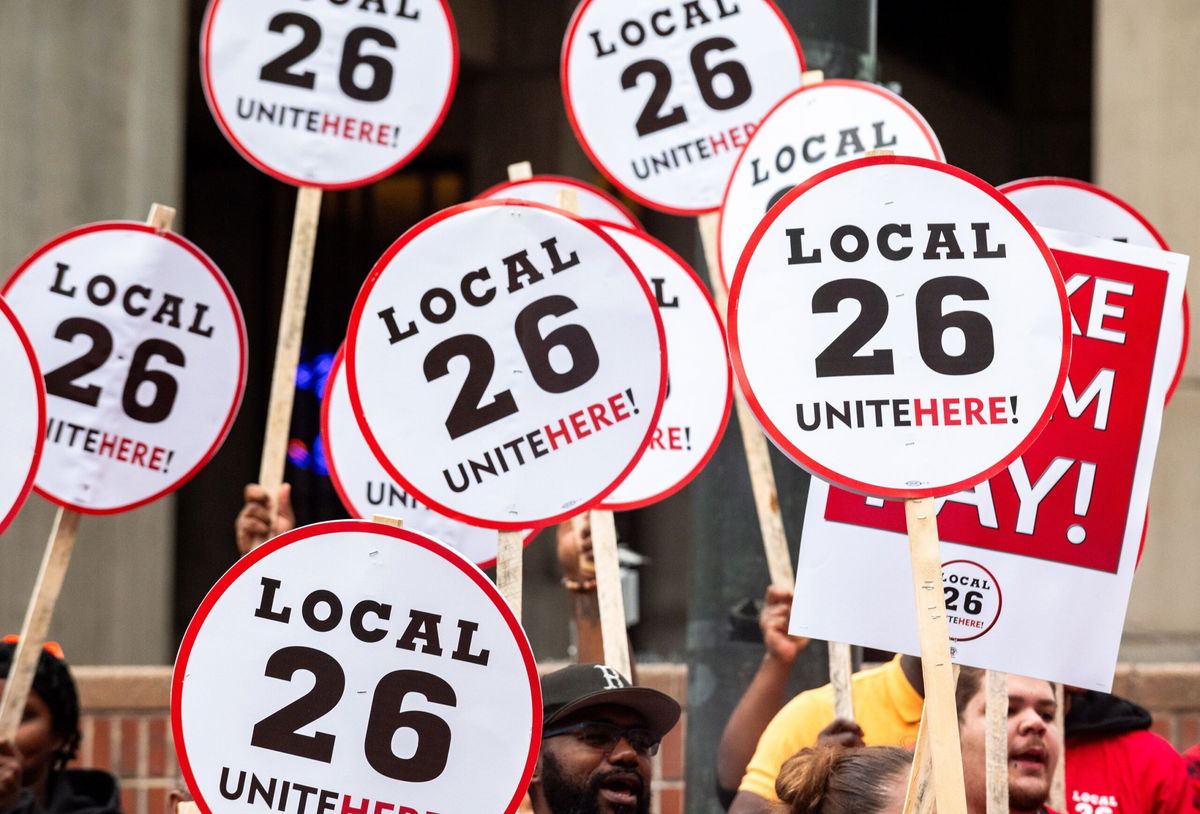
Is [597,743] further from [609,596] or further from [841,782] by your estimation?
[841,782]

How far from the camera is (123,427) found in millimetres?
4746

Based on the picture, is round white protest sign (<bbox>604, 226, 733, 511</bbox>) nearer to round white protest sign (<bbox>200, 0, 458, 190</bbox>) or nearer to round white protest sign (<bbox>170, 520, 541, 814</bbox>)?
round white protest sign (<bbox>200, 0, 458, 190</bbox>)

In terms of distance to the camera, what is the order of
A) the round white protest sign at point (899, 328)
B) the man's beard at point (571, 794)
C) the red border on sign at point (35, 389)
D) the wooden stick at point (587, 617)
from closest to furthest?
1. the round white protest sign at point (899, 328)
2. the man's beard at point (571, 794)
3. the red border on sign at point (35, 389)
4. the wooden stick at point (587, 617)

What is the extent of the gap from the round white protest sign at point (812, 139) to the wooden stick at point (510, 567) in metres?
1.16

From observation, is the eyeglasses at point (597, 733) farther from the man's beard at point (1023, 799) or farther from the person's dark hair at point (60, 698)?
the person's dark hair at point (60, 698)

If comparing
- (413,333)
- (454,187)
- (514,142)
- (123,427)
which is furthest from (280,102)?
(454,187)

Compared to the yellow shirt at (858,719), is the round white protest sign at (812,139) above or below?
above

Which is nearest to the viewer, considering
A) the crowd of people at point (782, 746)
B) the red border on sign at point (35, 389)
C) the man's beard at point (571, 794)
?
the crowd of people at point (782, 746)

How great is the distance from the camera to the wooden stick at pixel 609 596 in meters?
4.12

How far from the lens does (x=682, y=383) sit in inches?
185

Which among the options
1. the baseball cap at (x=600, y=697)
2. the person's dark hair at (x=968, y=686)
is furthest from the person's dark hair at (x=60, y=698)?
the person's dark hair at (x=968, y=686)

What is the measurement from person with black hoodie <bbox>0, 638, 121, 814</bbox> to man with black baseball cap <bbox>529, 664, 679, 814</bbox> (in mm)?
1381

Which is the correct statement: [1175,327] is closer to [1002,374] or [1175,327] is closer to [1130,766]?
[1002,374]

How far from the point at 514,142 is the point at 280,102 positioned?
7005 mm
